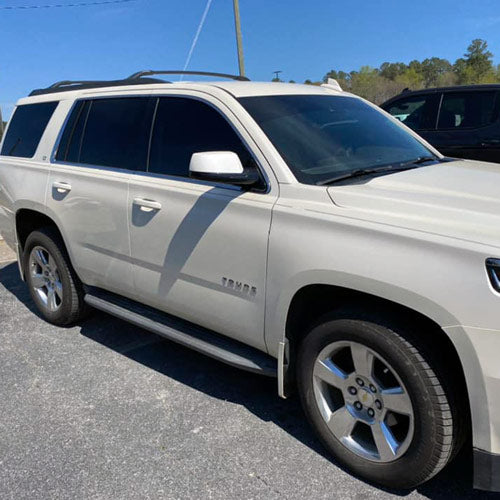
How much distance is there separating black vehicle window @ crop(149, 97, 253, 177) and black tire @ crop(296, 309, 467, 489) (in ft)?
3.50

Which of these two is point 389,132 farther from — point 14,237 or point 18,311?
point 18,311

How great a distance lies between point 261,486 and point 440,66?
348 ft

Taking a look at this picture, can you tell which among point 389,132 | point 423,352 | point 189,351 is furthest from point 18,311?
point 423,352

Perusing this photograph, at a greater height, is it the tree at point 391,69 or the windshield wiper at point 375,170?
the tree at point 391,69

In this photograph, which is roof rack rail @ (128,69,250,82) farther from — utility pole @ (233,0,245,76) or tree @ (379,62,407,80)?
tree @ (379,62,407,80)

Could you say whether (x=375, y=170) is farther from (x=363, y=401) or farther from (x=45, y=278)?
(x=45, y=278)

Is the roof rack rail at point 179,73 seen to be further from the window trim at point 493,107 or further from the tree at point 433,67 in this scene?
the tree at point 433,67

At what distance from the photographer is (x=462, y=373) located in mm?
2111

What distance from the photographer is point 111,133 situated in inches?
147

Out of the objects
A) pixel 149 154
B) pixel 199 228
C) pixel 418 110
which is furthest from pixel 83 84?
pixel 418 110

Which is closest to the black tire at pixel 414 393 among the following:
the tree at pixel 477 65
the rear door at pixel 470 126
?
the rear door at pixel 470 126

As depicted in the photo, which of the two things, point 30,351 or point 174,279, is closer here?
point 174,279

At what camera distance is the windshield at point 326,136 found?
9.11 feet

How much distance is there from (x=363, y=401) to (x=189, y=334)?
46.7 inches
